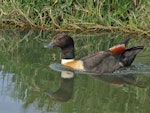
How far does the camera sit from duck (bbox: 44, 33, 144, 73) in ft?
26.6

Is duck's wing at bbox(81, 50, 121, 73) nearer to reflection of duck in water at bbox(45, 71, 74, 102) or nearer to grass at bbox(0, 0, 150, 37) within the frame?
reflection of duck in water at bbox(45, 71, 74, 102)

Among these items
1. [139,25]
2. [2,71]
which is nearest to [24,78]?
[2,71]

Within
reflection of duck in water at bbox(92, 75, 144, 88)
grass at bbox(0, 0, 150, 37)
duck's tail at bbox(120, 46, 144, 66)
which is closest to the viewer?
reflection of duck in water at bbox(92, 75, 144, 88)

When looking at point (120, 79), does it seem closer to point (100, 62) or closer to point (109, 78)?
point (109, 78)

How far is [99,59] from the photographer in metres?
8.10

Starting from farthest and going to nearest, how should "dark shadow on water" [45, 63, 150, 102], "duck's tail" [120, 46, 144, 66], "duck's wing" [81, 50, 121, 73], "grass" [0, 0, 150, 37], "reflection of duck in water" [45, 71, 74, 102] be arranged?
"grass" [0, 0, 150, 37]
"duck's tail" [120, 46, 144, 66]
"duck's wing" [81, 50, 121, 73]
"dark shadow on water" [45, 63, 150, 102]
"reflection of duck in water" [45, 71, 74, 102]

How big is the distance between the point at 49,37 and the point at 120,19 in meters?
1.94

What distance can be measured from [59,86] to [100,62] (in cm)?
100

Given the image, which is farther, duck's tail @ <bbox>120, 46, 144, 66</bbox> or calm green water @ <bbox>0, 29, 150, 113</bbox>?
duck's tail @ <bbox>120, 46, 144, 66</bbox>

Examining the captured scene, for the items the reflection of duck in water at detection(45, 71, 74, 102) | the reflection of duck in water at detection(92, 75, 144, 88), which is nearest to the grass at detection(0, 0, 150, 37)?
the reflection of duck in water at detection(92, 75, 144, 88)

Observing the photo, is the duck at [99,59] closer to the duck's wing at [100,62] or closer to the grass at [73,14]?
the duck's wing at [100,62]

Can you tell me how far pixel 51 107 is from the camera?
6.38 metres

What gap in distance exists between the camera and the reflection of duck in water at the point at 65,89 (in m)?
6.86

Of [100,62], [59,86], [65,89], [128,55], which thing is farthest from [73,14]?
[65,89]
